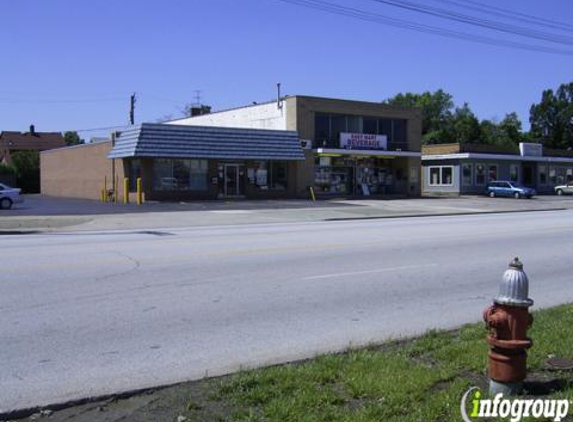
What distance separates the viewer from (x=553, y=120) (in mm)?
112812

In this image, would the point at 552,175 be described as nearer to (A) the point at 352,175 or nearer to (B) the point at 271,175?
(A) the point at 352,175

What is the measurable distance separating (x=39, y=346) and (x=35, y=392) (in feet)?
4.39

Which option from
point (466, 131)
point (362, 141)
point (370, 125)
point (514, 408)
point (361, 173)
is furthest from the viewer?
point (466, 131)

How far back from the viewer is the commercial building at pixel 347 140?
43.7m

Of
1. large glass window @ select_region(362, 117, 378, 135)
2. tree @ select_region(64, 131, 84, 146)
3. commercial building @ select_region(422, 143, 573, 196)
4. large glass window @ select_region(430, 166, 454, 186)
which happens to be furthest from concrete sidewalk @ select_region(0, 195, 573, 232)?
tree @ select_region(64, 131, 84, 146)

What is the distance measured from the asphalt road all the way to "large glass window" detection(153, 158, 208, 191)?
865 inches

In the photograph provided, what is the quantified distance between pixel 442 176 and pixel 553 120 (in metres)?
65.1

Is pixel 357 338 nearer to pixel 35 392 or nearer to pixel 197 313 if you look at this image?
pixel 197 313

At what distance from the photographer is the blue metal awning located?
36.8m

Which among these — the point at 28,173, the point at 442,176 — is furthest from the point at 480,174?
the point at 28,173

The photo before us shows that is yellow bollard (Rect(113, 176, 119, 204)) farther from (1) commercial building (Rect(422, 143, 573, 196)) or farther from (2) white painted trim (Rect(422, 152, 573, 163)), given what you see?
(2) white painted trim (Rect(422, 152, 573, 163))

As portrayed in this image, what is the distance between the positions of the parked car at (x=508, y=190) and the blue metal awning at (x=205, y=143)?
19.5 m

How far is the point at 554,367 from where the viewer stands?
5.37 meters

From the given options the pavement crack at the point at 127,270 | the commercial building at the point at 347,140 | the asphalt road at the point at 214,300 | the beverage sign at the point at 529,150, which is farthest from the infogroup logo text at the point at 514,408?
the beverage sign at the point at 529,150
